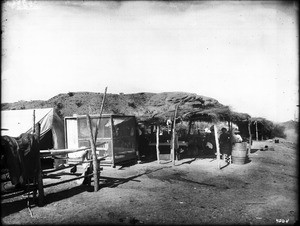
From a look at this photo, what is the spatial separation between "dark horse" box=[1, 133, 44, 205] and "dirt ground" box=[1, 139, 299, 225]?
1.96 feet

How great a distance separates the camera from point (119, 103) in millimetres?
38125

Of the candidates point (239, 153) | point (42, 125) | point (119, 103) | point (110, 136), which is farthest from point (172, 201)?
point (119, 103)

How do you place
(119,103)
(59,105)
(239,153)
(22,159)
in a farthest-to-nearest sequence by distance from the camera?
(119,103) → (59,105) → (239,153) → (22,159)

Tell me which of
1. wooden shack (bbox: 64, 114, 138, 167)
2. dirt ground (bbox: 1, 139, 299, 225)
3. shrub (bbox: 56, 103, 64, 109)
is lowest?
dirt ground (bbox: 1, 139, 299, 225)

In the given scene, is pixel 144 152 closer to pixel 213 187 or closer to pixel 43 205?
pixel 213 187

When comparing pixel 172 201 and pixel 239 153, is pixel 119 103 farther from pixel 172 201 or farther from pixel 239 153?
pixel 172 201

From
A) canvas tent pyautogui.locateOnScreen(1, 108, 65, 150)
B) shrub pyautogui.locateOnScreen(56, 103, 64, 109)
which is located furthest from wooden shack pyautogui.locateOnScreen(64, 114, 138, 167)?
shrub pyautogui.locateOnScreen(56, 103, 64, 109)

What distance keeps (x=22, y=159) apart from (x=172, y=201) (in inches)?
155

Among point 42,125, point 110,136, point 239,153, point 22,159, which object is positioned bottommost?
point 239,153

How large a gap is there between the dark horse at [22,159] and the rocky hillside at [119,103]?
18917mm

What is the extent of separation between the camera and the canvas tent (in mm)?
12945

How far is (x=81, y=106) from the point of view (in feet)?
107

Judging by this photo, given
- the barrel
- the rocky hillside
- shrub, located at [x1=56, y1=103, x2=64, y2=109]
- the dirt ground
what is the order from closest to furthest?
the dirt ground, the barrel, shrub, located at [x1=56, y1=103, x2=64, y2=109], the rocky hillside

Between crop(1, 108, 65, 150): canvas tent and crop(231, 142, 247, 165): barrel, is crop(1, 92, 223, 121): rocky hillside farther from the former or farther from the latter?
crop(231, 142, 247, 165): barrel
